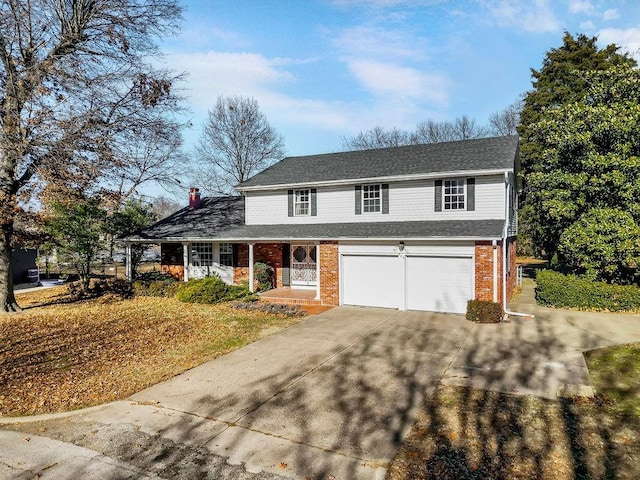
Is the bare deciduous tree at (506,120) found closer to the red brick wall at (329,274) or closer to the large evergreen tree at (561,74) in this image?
the large evergreen tree at (561,74)

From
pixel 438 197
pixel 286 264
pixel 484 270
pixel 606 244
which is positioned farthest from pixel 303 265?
pixel 606 244

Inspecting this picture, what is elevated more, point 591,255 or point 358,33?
point 358,33

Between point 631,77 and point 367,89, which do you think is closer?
point 631,77

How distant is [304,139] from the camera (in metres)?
35.4

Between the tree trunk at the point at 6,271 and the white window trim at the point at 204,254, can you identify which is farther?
the white window trim at the point at 204,254

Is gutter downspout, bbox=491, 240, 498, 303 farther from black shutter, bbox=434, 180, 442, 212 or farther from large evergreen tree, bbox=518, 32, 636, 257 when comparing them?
large evergreen tree, bbox=518, 32, 636, 257

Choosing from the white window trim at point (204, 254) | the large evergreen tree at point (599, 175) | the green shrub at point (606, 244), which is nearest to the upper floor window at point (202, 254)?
the white window trim at point (204, 254)

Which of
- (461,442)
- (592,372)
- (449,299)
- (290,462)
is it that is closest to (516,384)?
(592,372)

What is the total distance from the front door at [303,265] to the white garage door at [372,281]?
113 inches

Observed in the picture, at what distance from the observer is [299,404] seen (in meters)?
6.62

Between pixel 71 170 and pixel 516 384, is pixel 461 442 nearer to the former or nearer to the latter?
pixel 516 384

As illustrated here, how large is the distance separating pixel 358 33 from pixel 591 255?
12.0 meters

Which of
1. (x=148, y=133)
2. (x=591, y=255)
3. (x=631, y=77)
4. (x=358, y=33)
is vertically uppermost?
(x=358, y=33)

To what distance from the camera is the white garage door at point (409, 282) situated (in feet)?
44.1
